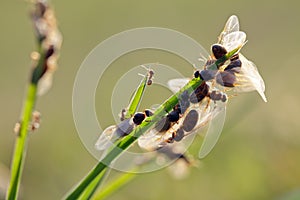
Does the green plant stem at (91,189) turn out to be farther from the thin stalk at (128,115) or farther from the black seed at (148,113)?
the black seed at (148,113)

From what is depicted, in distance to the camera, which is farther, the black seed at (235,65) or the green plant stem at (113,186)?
the green plant stem at (113,186)

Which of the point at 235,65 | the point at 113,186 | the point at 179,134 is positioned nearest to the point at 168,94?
the point at 113,186

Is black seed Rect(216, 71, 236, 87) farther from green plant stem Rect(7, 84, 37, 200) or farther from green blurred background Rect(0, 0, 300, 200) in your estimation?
green blurred background Rect(0, 0, 300, 200)

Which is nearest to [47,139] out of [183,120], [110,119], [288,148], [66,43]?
[110,119]

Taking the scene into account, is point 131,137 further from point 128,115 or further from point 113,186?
point 113,186

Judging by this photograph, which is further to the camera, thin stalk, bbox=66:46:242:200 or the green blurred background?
the green blurred background

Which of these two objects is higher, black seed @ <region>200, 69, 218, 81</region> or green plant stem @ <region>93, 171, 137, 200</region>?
black seed @ <region>200, 69, 218, 81</region>

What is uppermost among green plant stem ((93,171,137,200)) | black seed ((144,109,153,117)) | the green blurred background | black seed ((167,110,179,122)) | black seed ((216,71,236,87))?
black seed ((216,71,236,87))

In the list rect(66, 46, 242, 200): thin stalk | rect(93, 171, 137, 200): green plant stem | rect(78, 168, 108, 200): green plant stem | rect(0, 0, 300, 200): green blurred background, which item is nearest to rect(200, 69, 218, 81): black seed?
rect(66, 46, 242, 200): thin stalk

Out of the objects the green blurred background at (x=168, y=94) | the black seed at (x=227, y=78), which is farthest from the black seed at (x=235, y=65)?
the green blurred background at (x=168, y=94)
